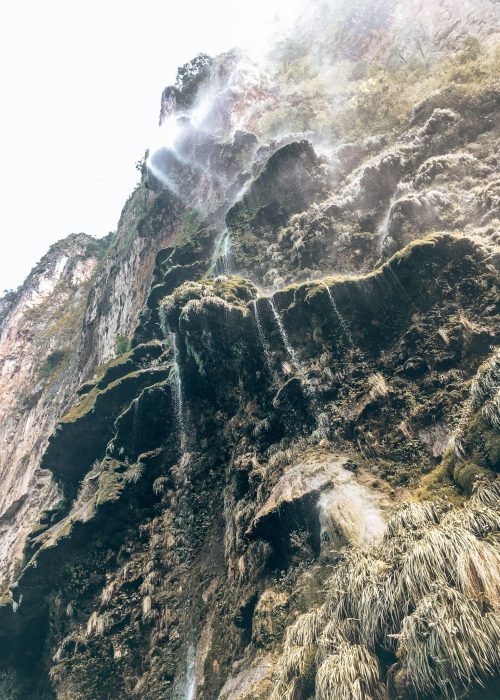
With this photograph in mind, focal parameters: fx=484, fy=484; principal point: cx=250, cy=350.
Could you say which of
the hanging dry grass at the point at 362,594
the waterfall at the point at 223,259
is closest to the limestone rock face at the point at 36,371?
the waterfall at the point at 223,259

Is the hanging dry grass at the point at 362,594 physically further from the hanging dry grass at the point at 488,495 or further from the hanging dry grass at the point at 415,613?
the hanging dry grass at the point at 488,495

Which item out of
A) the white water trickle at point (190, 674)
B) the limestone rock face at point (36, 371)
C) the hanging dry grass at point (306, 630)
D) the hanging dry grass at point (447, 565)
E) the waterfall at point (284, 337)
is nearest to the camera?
the hanging dry grass at point (447, 565)

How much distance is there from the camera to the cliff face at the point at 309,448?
35.1ft

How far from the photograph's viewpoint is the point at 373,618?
1028 centimetres

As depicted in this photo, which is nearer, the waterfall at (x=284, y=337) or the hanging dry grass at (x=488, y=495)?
the hanging dry grass at (x=488, y=495)

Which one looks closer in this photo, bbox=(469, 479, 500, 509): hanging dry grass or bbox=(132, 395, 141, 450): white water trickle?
bbox=(469, 479, 500, 509): hanging dry grass

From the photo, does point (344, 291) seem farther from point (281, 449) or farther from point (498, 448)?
point (498, 448)

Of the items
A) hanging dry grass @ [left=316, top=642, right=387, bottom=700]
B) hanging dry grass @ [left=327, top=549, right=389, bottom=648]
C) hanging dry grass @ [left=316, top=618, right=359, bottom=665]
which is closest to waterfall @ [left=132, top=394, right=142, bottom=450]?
hanging dry grass @ [left=327, top=549, right=389, bottom=648]

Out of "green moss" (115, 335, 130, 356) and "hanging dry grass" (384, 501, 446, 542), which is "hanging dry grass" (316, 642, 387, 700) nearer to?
"hanging dry grass" (384, 501, 446, 542)

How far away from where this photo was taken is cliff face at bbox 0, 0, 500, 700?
1070 cm

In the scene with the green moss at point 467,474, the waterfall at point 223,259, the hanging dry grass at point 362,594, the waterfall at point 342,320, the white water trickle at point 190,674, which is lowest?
the white water trickle at point 190,674

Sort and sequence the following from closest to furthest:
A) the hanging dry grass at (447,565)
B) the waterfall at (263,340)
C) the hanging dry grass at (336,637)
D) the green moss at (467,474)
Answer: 1. the hanging dry grass at (447,565)
2. the hanging dry grass at (336,637)
3. the green moss at (467,474)
4. the waterfall at (263,340)

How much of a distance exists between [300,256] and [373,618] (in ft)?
72.0

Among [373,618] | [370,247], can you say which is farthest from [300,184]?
[373,618]
